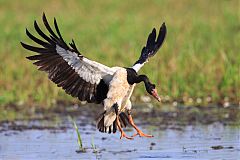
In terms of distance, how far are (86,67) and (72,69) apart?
16cm

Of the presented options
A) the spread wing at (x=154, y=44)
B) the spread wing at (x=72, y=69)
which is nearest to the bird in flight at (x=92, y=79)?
the spread wing at (x=72, y=69)

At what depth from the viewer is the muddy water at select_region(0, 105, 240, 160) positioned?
7.98 meters

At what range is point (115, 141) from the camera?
352 inches

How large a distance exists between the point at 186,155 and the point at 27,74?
4.43 m

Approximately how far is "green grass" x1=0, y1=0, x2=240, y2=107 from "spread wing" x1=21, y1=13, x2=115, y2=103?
8.34ft

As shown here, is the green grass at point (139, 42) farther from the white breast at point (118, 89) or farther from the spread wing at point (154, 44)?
the white breast at point (118, 89)

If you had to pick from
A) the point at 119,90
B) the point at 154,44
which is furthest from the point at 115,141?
the point at 154,44

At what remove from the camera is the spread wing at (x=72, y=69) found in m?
7.86

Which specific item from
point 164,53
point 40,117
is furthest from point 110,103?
point 164,53

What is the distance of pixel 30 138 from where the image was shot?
8906 millimetres

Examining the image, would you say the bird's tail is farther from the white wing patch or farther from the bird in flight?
the white wing patch

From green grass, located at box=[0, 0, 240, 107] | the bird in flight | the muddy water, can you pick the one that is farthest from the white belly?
green grass, located at box=[0, 0, 240, 107]

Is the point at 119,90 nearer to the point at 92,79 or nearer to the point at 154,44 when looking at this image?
the point at 92,79

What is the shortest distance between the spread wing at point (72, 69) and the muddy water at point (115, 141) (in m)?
0.66
